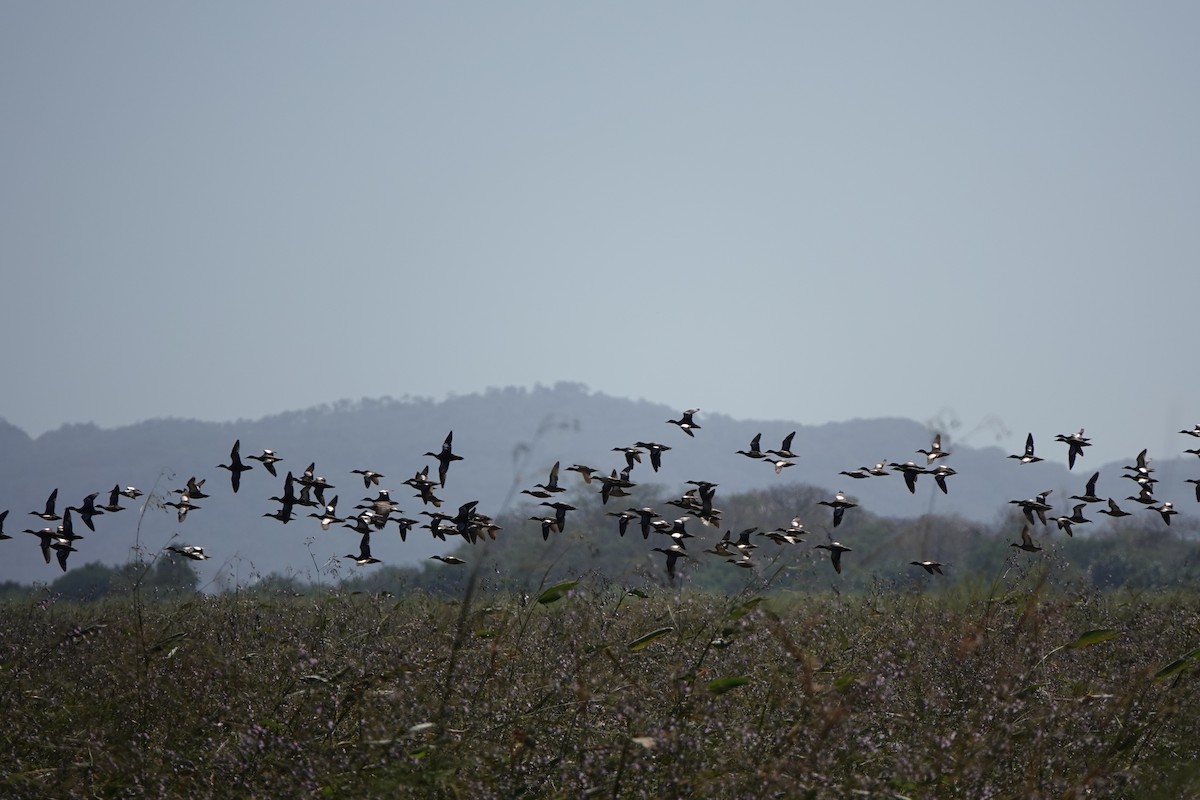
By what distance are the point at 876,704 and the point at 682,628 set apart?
6.17 ft

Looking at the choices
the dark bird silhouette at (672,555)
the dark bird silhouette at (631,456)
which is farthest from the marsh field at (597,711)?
the dark bird silhouette at (631,456)

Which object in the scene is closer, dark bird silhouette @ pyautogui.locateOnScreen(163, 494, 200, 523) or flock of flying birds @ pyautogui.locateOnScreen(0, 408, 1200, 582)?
flock of flying birds @ pyautogui.locateOnScreen(0, 408, 1200, 582)

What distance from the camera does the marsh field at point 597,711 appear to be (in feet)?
16.1

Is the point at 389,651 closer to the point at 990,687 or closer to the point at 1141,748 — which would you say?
the point at 990,687

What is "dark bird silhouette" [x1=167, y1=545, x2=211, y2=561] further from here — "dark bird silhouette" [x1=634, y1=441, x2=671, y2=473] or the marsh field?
"dark bird silhouette" [x1=634, y1=441, x2=671, y2=473]

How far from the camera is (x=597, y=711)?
6.20 meters

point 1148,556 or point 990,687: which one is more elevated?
point 990,687

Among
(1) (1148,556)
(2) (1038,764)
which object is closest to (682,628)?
(2) (1038,764)

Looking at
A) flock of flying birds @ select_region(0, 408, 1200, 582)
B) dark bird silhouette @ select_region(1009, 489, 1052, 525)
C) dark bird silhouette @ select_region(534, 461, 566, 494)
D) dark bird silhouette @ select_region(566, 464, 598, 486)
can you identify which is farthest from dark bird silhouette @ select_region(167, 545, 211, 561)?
dark bird silhouette @ select_region(1009, 489, 1052, 525)

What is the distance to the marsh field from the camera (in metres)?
4.90

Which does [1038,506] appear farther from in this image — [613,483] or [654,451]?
[613,483]

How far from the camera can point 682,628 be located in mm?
7648

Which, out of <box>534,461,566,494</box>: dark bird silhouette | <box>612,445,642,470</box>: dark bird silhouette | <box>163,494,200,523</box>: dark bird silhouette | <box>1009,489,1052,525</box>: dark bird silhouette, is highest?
<box>612,445,642,470</box>: dark bird silhouette

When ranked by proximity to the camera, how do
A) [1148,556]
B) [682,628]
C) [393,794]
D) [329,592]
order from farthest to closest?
[1148,556], [329,592], [682,628], [393,794]
